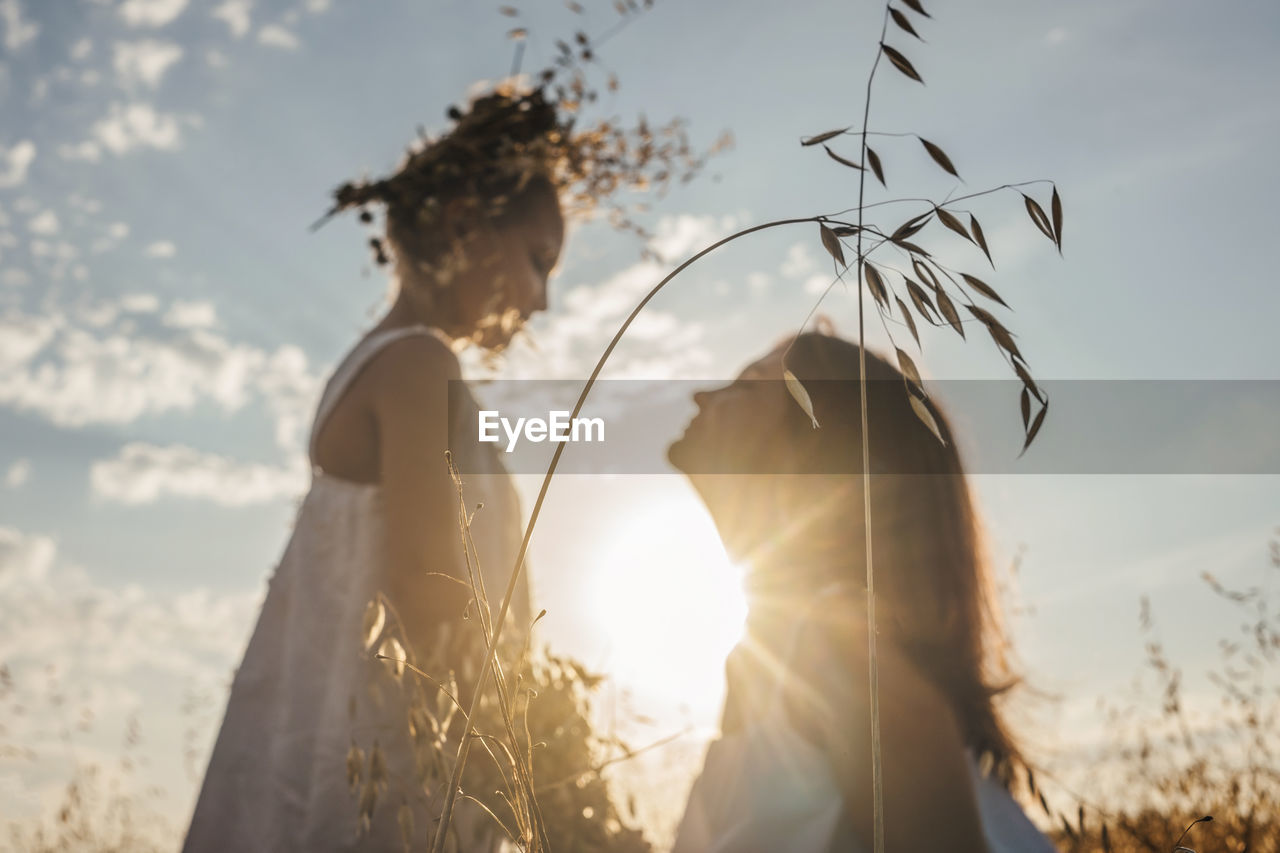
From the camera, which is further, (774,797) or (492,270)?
(492,270)

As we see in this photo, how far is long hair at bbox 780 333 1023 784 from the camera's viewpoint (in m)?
2.05

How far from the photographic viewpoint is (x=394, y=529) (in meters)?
1.97

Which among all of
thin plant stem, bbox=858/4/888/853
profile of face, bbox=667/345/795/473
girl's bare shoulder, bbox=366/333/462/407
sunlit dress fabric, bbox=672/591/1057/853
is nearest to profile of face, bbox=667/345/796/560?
profile of face, bbox=667/345/795/473

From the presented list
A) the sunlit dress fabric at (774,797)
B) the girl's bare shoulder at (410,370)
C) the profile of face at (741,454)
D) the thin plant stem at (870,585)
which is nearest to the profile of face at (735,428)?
the profile of face at (741,454)

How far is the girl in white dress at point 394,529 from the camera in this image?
75.2 inches

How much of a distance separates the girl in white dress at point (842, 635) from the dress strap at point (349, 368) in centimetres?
89

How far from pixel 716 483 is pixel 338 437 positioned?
3.57ft

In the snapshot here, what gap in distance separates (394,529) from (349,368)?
0.52m

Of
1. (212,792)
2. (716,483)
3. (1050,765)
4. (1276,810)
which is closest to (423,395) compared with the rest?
(716,483)

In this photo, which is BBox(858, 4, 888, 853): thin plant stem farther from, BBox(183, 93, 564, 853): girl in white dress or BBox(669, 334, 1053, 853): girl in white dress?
BBox(669, 334, 1053, 853): girl in white dress

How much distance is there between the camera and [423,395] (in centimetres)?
210

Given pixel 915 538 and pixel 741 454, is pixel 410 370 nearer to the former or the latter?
pixel 741 454

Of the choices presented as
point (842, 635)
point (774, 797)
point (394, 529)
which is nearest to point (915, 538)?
point (842, 635)

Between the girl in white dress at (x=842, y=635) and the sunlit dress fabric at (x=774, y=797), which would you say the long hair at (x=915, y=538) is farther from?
the sunlit dress fabric at (x=774, y=797)
